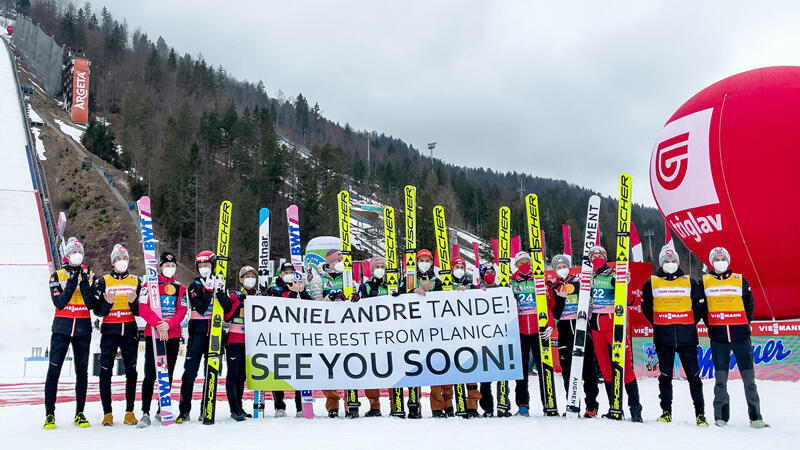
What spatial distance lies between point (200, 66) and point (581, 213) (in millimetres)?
69848

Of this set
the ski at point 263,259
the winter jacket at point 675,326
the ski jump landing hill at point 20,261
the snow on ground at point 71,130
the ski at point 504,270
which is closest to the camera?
the winter jacket at point 675,326

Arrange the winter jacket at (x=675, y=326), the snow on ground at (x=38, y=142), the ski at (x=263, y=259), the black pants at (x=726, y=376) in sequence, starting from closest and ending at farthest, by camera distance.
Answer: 1. the black pants at (x=726, y=376)
2. the winter jacket at (x=675, y=326)
3. the ski at (x=263, y=259)
4. the snow on ground at (x=38, y=142)

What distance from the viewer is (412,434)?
6.06 metres

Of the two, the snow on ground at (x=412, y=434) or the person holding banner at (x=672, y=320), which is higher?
the person holding banner at (x=672, y=320)

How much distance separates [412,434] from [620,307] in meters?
3.04

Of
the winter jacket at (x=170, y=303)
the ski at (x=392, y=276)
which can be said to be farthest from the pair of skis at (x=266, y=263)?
the winter jacket at (x=170, y=303)

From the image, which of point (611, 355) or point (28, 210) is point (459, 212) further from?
point (611, 355)

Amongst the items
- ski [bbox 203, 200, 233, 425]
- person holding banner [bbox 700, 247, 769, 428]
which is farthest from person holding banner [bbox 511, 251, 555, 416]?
ski [bbox 203, 200, 233, 425]

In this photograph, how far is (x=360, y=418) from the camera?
7312mm

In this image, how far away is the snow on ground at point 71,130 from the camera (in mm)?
63622

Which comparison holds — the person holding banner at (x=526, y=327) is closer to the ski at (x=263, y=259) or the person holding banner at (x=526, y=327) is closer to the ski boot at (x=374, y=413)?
the ski boot at (x=374, y=413)

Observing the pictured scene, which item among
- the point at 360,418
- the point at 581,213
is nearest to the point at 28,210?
the point at 360,418

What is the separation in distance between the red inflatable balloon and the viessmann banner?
11300 mm

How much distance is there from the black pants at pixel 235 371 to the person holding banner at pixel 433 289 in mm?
2344
